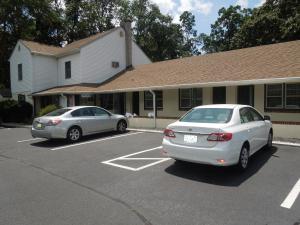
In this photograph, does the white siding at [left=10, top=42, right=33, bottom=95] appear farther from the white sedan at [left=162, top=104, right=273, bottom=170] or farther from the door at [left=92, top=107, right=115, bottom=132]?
the white sedan at [left=162, top=104, right=273, bottom=170]

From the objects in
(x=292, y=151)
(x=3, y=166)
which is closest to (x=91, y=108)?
(x=3, y=166)

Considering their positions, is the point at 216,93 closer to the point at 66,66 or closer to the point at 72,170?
the point at 72,170

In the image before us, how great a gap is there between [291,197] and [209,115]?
257 cm

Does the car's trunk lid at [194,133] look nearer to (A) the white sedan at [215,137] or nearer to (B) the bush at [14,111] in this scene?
(A) the white sedan at [215,137]

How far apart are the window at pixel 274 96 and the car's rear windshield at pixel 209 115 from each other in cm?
781

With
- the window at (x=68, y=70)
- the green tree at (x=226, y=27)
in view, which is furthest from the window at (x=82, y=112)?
the green tree at (x=226, y=27)

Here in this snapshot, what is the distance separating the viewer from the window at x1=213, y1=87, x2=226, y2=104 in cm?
1528

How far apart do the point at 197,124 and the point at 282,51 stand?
11.1 m

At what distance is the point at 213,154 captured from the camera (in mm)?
5965

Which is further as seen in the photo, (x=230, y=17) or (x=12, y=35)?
(x=230, y=17)

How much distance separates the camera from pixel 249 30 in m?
26.0

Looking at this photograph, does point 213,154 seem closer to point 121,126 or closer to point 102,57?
point 121,126

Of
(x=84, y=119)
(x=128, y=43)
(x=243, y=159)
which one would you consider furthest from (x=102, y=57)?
(x=243, y=159)

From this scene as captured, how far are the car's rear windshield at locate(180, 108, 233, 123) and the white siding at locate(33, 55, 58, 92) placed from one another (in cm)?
2079
